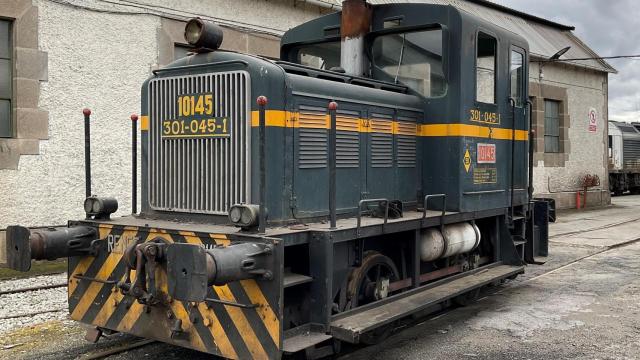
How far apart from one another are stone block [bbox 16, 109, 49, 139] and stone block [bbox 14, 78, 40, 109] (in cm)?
8

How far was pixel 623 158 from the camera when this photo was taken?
29.6m

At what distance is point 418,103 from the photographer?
635cm

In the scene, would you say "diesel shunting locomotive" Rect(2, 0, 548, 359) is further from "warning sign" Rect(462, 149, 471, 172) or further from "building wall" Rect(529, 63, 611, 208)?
"building wall" Rect(529, 63, 611, 208)

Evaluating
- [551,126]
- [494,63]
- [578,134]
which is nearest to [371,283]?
[494,63]

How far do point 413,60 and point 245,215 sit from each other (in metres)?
3.11

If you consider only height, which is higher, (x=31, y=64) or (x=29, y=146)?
(x=31, y=64)

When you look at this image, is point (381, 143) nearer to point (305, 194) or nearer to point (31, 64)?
point (305, 194)

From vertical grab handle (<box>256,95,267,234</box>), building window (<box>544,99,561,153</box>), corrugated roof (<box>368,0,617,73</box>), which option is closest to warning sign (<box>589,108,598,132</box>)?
corrugated roof (<box>368,0,617,73</box>)

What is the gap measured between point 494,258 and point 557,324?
1.33 m

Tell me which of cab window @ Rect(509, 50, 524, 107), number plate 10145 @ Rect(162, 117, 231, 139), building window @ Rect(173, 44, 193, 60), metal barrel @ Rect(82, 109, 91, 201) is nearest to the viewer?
number plate 10145 @ Rect(162, 117, 231, 139)

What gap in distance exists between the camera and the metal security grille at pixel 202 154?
457cm

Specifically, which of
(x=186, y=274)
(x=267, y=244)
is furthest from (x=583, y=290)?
(x=186, y=274)

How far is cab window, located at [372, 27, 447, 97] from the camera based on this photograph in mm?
6246

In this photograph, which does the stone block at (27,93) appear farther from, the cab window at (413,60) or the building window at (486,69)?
the building window at (486,69)
